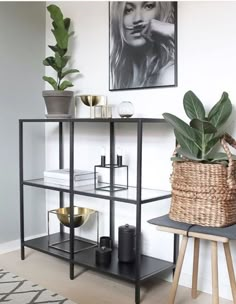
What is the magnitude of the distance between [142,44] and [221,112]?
83 cm

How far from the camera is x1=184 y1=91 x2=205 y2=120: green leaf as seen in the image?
2076mm

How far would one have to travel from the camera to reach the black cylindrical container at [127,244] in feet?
8.07

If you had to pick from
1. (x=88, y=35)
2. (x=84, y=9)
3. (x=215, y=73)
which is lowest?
(x=215, y=73)

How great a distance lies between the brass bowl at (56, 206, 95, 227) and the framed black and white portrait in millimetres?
925

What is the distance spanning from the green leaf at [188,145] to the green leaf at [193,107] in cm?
13

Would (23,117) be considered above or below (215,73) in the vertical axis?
below

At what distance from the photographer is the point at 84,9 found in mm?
2953

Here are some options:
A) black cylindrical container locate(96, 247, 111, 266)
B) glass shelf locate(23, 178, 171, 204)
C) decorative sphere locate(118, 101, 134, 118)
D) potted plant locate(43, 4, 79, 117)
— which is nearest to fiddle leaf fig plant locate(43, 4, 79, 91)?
potted plant locate(43, 4, 79, 117)

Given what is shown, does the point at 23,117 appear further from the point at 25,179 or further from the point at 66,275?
the point at 66,275

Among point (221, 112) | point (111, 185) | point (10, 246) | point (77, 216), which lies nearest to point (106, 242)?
point (77, 216)

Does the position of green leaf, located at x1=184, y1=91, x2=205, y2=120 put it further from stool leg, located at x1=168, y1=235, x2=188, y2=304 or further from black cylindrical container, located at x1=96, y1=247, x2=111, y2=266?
black cylindrical container, located at x1=96, y1=247, x2=111, y2=266

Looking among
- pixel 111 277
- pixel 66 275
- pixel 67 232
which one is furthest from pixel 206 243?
pixel 67 232

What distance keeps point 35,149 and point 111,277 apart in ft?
4.22

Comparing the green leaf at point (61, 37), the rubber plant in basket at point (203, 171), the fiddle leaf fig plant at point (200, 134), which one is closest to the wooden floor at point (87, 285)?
the rubber plant in basket at point (203, 171)
